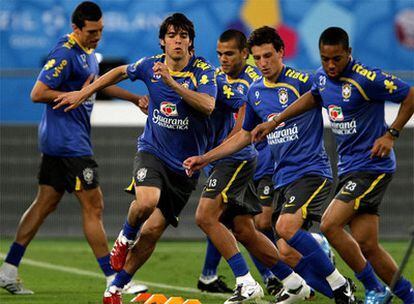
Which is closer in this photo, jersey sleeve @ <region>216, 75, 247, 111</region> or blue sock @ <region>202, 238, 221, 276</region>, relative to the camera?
jersey sleeve @ <region>216, 75, 247, 111</region>

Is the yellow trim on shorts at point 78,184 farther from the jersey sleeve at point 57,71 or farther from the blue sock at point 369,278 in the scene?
the blue sock at point 369,278

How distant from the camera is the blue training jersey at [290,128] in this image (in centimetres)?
1081

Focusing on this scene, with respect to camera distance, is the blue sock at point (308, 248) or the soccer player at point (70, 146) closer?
the blue sock at point (308, 248)

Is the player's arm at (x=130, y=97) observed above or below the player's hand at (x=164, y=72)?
below

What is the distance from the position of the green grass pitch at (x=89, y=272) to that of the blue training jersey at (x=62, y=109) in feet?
4.17

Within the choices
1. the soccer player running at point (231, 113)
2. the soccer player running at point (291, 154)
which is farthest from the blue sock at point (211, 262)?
the soccer player running at point (291, 154)

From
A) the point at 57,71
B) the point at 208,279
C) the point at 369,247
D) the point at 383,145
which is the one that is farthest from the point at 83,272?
the point at 383,145

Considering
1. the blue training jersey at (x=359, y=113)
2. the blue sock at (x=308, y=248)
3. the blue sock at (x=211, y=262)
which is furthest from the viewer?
the blue sock at (x=211, y=262)

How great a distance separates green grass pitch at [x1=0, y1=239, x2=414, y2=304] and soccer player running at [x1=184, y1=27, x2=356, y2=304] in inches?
35.2

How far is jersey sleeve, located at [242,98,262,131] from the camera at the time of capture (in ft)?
36.1

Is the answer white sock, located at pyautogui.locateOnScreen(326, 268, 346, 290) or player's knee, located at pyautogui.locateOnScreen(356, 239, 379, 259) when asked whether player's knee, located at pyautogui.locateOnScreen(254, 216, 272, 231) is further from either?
player's knee, located at pyautogui.locateOnScreen(356, 239, 379, 259)

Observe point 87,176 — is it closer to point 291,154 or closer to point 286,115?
point 291,154

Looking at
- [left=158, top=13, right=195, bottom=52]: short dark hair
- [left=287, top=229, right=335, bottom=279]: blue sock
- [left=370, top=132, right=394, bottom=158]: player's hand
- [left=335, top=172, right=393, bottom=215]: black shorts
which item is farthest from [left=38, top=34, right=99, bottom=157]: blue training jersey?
[left=370, top=132, right=394, bottom=158]: player's hand

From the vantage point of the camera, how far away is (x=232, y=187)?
440 inches
